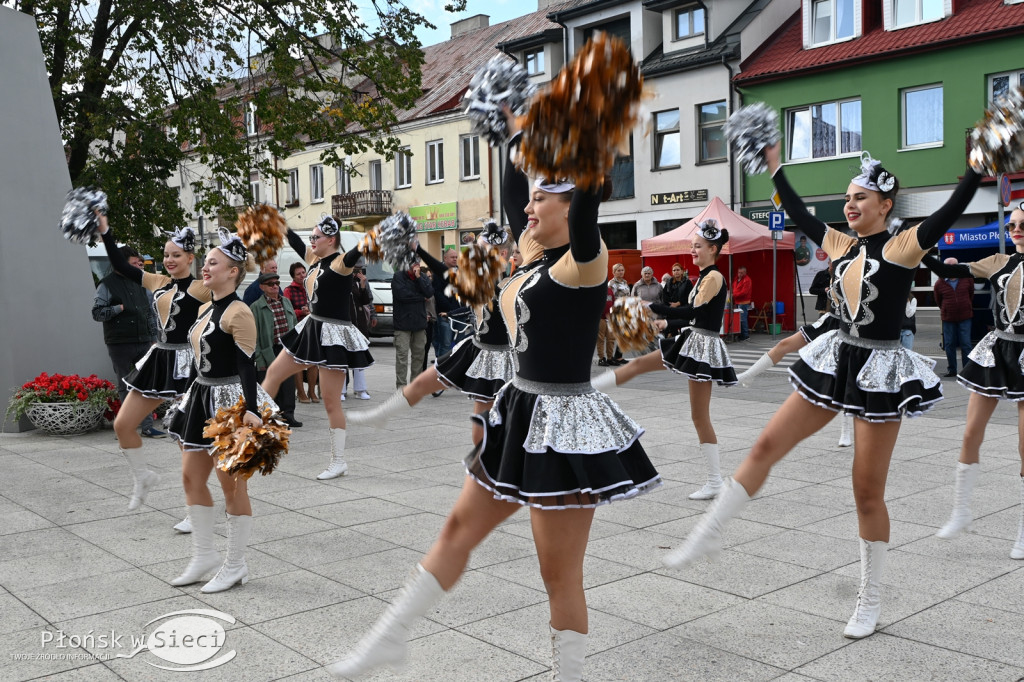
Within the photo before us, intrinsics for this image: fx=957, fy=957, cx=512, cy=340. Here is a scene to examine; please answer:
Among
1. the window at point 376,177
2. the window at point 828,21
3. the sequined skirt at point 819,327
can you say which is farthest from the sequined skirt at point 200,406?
the window at point 376,177

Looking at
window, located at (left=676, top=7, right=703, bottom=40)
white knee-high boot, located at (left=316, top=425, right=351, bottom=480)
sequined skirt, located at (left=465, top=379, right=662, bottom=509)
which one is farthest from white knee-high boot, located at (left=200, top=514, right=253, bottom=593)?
window, located at (left=676, top=7, right=703, bottom=40)

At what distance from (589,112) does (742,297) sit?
69.4 feet

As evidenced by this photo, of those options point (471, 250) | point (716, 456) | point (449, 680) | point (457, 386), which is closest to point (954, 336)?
point (716, 456)

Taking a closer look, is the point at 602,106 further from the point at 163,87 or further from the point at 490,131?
the point at 163,87

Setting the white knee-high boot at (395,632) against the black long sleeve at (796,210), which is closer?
the white knee-high boot at (395,632)

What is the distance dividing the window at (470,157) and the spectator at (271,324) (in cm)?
2341

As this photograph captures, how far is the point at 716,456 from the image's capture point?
→ 721 cm

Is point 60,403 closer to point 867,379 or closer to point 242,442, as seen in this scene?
point 242,442

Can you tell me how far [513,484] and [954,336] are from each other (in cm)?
1343

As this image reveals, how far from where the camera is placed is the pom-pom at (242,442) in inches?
185

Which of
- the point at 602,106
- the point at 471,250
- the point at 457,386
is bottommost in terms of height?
the point at 457,386

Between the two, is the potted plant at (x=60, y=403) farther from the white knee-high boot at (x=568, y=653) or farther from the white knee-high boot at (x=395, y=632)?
the white knee-high boot at (x=568, y=653)

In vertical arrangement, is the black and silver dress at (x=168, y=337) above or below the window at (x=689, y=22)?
below

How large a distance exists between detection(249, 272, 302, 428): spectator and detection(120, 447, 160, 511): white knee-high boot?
4.45 m
